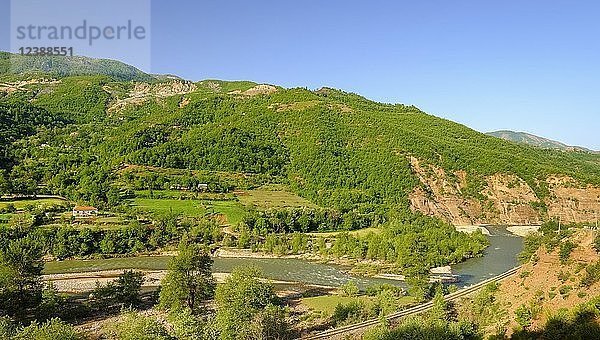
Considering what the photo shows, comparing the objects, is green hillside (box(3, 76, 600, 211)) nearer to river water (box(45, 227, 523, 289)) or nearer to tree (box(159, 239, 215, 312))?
river water (box(45, 227, 523, 289))

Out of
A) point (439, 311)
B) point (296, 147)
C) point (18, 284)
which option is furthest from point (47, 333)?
point (296, 147)

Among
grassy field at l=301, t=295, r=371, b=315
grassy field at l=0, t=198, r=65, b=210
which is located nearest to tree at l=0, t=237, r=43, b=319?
grassy field at l=301, t=295, r=371, b=315

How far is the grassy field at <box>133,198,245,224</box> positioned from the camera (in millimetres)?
79562

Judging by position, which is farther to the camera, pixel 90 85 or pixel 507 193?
pixel 90 85

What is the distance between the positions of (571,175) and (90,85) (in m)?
173

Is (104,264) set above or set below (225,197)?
below

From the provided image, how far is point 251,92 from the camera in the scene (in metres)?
171

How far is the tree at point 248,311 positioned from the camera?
30.9m

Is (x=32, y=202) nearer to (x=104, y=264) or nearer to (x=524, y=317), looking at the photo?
(x=104, y=264)

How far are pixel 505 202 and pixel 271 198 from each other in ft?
153

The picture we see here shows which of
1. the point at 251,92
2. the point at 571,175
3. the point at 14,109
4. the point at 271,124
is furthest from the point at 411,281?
the point at 14,109

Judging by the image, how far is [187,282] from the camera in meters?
41.4

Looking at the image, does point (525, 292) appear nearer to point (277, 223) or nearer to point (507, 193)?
point (277, 223)

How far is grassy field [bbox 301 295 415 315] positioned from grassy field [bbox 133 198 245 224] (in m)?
33.5
